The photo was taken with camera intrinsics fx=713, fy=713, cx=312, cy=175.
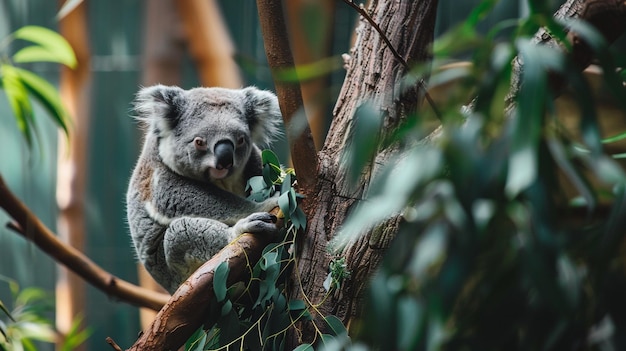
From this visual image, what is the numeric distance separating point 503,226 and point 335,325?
1087 mm

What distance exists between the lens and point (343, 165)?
2.13 m

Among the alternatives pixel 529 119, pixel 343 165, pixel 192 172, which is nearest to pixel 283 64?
pixel 343 165

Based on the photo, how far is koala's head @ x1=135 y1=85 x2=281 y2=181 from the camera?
9.80 ft

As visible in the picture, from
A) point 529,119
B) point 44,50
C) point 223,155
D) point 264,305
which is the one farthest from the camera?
point 44,50

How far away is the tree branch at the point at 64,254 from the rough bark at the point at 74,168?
4.53ft

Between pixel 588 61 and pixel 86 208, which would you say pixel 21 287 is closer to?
pixel 86 208

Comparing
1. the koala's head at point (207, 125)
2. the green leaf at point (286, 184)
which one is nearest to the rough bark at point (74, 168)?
the koala's head at point (207, 125)

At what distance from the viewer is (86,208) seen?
19.3 feet

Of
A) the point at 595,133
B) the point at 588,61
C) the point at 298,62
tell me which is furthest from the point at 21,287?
the point at 595,133

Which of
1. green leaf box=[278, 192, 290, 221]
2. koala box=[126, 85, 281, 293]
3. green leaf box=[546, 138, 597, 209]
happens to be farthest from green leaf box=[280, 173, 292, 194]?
green leaf box=[546, 138, 597, 209]

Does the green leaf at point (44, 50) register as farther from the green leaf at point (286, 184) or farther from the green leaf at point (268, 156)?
the green leaf at point (286, 184)

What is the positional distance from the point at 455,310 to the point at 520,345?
107 mm

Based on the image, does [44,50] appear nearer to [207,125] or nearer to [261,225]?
[207,125]

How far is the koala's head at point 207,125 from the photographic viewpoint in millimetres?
2986
